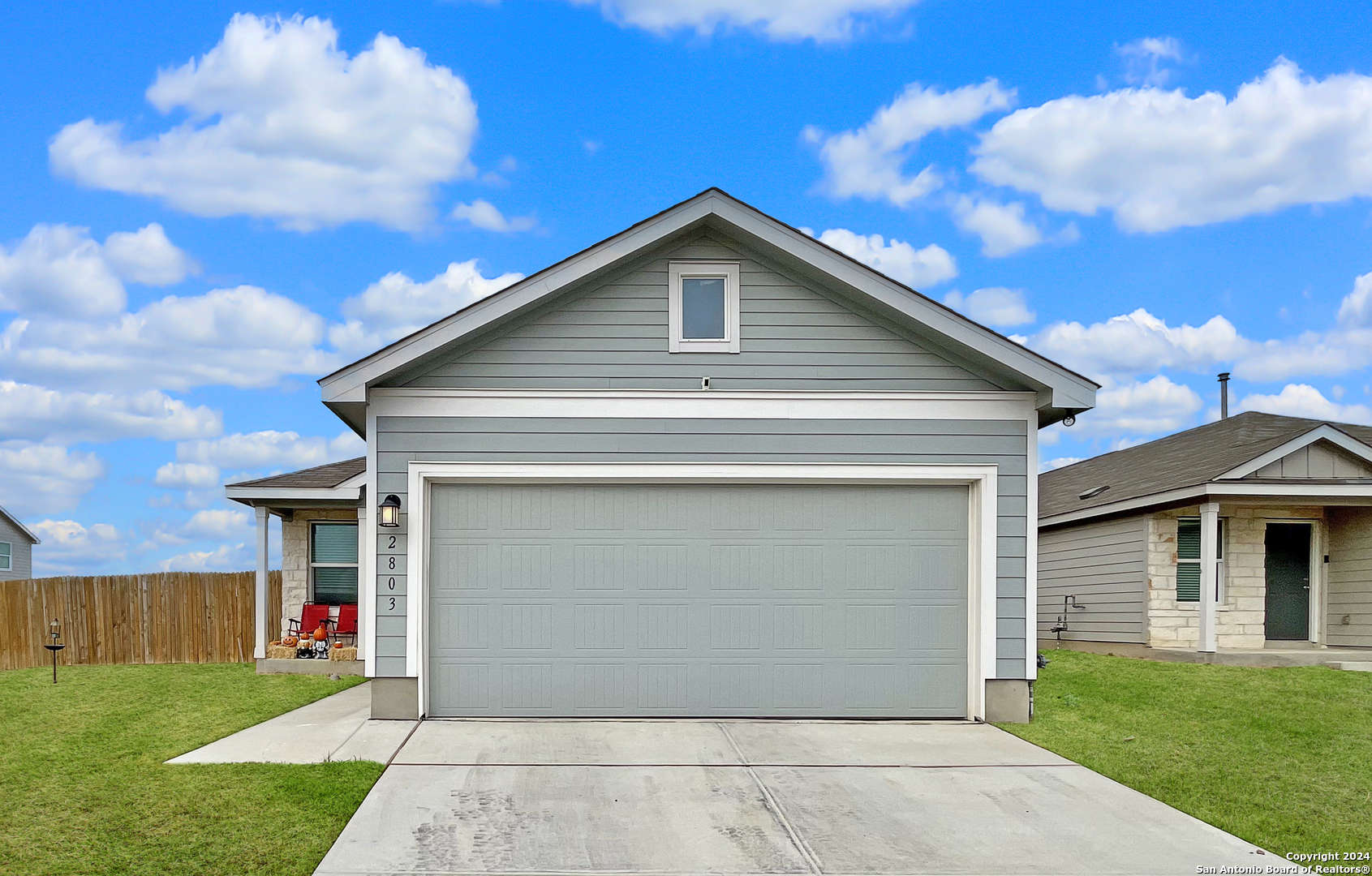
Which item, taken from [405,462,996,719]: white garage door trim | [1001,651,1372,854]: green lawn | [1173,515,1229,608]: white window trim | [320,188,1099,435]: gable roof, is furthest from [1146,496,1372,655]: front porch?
[320,188,1099,435]: gable roof

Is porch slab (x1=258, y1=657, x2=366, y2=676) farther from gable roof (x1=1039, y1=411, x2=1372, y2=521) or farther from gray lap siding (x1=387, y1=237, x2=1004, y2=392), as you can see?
gable roof (x1=1039, y1=411, x2=1372, y2=521)

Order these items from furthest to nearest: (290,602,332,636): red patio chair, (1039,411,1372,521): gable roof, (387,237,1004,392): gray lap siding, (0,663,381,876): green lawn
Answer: (290,602,332,636): red patio chair < (1039,411,1372,521): gable roof < (387,237,1004,392): gray lap siding < (0,663,381,876): green lawn

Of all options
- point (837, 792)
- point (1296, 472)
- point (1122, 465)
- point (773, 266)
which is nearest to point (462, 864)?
point (837, 792)

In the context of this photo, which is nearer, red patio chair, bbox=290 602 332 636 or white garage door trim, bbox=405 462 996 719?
white garage door trim, bbox=405 462 996 719

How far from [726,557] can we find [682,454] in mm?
1092

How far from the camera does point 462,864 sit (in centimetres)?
557

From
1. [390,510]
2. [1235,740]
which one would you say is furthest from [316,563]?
[1235,740]

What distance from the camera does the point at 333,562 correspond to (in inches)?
617

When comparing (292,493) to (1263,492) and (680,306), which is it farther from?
(1263,492)

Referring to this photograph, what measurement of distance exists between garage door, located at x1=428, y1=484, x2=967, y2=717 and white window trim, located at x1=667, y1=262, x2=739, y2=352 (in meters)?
1.35

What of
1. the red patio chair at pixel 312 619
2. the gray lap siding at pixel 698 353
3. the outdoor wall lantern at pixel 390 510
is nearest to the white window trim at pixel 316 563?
the red patio chair at pixel 312 619

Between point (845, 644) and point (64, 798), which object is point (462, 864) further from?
point (845, 644)

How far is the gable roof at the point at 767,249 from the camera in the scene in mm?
9227

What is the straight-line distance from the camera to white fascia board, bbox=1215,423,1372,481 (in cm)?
1430
